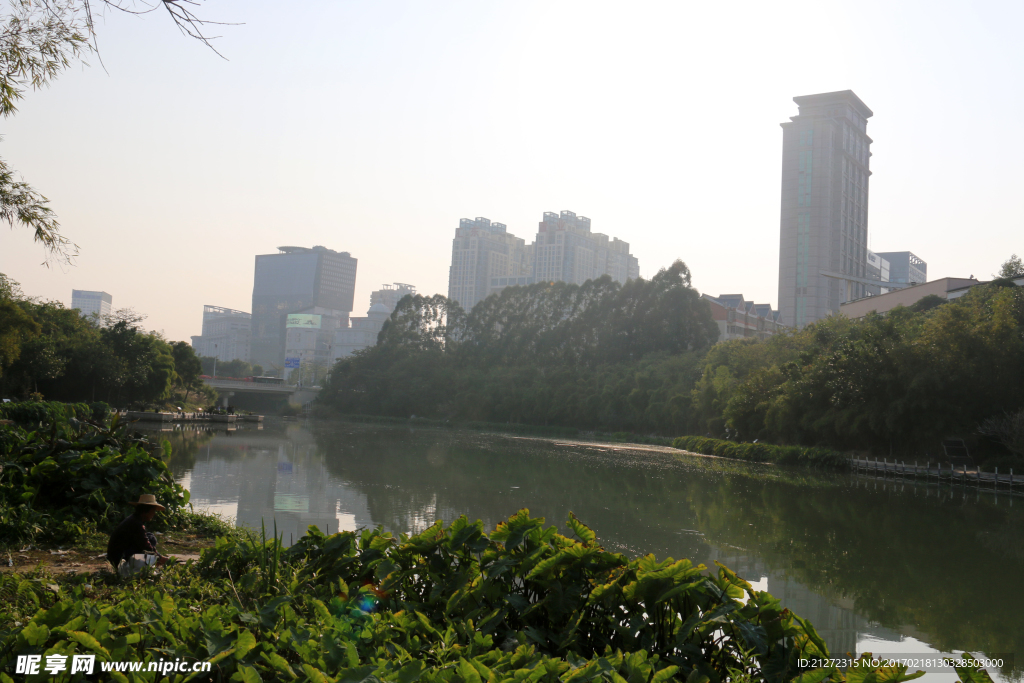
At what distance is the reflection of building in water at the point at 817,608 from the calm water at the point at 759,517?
0.02 m

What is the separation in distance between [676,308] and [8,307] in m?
39.0

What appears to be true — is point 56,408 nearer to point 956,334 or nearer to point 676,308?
point 956,334

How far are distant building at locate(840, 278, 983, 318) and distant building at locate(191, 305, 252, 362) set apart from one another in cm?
14365

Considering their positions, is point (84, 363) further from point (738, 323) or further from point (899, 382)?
point (738, 323)

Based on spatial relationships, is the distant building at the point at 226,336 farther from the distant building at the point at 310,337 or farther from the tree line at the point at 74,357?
the tree line at the point at 74,357

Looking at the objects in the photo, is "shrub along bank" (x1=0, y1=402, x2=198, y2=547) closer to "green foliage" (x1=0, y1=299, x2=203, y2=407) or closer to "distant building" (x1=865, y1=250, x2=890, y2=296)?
"green foliage" (x1=0, y1=299, x2=203, y2=407)

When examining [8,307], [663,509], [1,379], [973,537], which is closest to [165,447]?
[663,509]

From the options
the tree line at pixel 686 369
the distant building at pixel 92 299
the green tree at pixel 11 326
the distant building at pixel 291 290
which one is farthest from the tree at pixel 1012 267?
the distant building at pixel 92 299

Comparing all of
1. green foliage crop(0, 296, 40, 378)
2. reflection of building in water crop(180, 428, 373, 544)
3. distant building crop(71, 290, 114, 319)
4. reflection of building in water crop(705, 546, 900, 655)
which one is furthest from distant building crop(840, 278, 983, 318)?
distant building crop(71, 290, 114, 319)

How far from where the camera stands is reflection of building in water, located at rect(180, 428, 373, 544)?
9.66m

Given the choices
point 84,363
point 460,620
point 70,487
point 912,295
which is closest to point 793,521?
point 460,620

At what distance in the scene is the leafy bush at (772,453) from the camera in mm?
22703

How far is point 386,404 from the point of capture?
57.2 m

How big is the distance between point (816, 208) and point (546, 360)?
42.1 m
